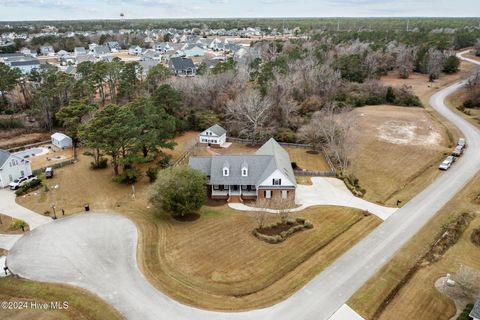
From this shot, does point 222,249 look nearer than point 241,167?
Yes

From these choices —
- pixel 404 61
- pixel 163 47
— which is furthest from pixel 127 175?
pixel 163 47

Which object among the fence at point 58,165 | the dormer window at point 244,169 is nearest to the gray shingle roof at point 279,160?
the dormer window at point 244,169

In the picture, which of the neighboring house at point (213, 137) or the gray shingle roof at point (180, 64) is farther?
the gray shingle roof at point (180, 64)

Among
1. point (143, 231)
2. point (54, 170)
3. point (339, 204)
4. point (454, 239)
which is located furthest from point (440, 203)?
point (54, 170)

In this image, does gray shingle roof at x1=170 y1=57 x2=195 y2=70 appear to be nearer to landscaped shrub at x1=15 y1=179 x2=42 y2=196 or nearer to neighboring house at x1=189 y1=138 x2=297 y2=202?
landscaped shrub at x1=15 y1=179 x2=42 y2=196

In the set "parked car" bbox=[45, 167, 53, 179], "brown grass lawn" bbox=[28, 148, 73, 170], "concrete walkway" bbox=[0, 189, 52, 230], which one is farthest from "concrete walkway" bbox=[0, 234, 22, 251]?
"brown grass lawn" bbox=[28, 148, 73, 170]

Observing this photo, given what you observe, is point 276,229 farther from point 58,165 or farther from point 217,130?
point 58,165

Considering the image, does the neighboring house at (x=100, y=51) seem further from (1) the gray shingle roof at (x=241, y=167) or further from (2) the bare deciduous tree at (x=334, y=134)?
(1) the gray shingle roof at (x=241, y=167)
